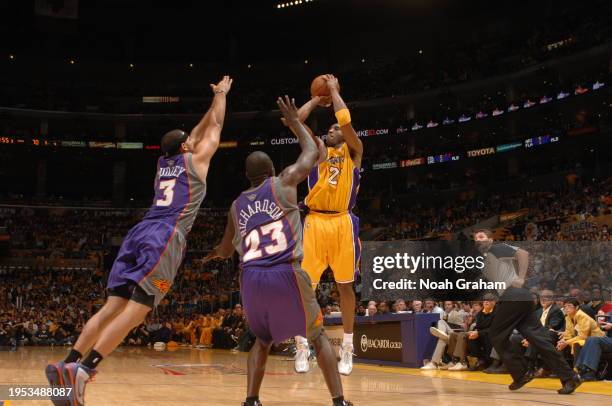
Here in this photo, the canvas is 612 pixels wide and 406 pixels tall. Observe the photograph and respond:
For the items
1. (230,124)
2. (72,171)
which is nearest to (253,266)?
(230,124)

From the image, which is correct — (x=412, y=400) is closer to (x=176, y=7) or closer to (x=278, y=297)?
(x=278, y=297)

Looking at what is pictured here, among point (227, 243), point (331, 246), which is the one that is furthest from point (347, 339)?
point (227, 243)

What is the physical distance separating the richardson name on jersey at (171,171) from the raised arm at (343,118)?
5.46ft

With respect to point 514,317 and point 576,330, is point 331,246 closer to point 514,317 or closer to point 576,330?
point 514,317

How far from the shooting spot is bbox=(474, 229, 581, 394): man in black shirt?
7.76 m

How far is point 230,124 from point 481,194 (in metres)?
15.9

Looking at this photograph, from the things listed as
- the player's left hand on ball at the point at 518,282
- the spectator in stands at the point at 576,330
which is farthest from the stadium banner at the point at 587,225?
the player's left hand on ball at the point at 518,282

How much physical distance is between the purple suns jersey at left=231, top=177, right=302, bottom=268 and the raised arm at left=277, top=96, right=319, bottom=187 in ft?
0.30

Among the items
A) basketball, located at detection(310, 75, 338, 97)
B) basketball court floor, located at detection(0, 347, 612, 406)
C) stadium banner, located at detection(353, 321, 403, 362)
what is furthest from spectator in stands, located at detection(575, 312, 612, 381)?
basketball, located at detection(310, 75, 338, 97)

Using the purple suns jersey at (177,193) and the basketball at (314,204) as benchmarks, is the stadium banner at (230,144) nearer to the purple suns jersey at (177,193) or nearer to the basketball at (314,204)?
the basketball at (314,204)

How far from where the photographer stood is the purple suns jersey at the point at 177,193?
17.1 ft

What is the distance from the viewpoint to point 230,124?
4269 centimetres

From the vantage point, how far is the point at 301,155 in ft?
16.7

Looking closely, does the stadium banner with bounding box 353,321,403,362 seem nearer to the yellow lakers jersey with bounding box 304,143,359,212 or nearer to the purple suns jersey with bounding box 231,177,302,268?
the yellow lakers jersey with bounding box 304,143,359,212
